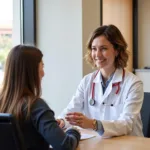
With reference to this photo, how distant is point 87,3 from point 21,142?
1883 millimetres

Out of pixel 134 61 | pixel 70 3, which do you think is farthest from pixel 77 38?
pixel 134 61

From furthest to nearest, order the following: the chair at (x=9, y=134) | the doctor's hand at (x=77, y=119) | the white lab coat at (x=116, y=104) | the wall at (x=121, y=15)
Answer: the wall at (x=121, y=15) → the white lab coat at (x=116, y=104) → the doctor's hand at (x=77, y=119) → the chair at (x=9, y=134)

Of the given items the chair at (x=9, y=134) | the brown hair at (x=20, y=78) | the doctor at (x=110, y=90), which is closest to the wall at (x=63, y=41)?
the doctor at (x=110, y=90)

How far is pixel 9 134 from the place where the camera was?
1.18 m

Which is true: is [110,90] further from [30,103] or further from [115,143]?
[30,103]

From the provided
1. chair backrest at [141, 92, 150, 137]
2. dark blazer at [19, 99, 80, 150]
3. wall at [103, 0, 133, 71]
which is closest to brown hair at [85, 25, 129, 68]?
chair backrest at [141, 92, 150, 137]

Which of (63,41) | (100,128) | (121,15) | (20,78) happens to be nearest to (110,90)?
(100,128)

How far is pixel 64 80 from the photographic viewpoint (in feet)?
9.55

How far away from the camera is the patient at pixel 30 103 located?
1.33 metres

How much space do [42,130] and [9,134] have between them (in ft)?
0.58

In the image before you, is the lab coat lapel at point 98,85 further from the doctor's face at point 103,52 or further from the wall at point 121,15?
the wall at point 121,15

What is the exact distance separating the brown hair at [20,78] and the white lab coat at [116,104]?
1.80ft

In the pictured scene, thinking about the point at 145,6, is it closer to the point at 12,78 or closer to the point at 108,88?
the point at 108,88

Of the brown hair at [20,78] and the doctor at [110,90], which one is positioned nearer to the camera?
the brown hair at [20,78]
